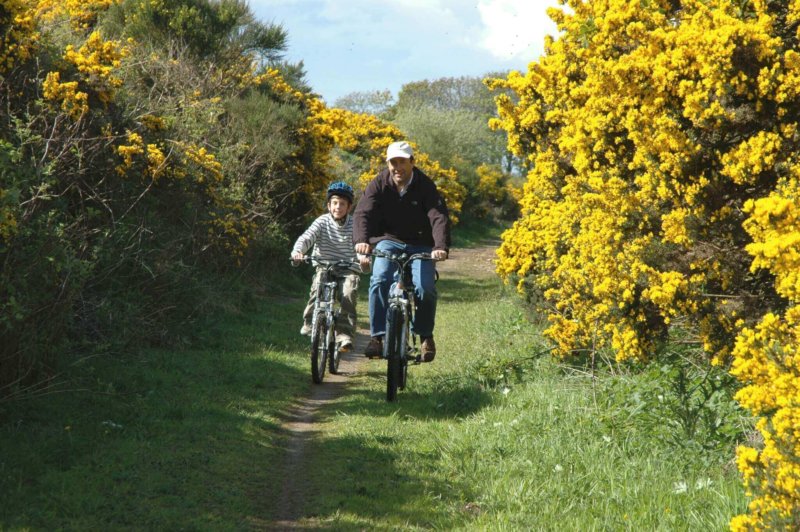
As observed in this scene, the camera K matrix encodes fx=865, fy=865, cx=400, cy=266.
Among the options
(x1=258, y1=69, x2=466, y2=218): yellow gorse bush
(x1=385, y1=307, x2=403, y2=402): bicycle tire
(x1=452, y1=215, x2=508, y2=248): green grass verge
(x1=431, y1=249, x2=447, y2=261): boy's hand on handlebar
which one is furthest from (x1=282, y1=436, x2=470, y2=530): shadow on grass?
(x1=452, y1=215, x2=508, y2=248): green grass verge

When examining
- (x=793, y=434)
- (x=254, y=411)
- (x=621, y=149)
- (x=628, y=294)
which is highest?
(x=621, y=149)

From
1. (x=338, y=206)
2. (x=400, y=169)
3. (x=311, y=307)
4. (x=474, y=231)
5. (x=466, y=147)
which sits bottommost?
(x=311, y=307)

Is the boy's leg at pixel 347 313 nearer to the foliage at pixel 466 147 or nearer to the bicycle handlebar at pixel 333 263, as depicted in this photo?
the bicycle handlebar at pixel 333 263

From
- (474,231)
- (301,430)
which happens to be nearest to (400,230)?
(301,430)

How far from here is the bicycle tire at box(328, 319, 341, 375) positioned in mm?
9203

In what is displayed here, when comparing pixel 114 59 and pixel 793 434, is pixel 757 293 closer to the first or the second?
pixel 793 434

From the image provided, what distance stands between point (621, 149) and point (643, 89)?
0.79 m

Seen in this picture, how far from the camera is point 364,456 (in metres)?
6.28

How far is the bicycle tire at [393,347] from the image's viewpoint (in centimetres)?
795

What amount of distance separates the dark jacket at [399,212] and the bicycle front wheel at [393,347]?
0.80 m

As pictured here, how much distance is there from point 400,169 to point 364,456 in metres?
3.04

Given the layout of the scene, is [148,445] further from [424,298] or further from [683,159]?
[683,159]

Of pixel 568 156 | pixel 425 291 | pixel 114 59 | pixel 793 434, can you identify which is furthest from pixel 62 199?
pixel 793 434

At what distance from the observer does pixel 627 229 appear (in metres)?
6.59
